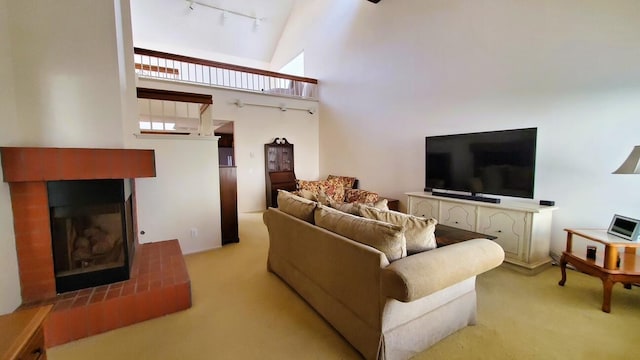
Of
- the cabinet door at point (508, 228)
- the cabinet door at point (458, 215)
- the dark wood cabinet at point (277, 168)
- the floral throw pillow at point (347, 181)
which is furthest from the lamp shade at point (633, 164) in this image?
the dark wood cabinet at point (277, 168)

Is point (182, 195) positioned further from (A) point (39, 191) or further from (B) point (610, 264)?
(B) point (610, 264)

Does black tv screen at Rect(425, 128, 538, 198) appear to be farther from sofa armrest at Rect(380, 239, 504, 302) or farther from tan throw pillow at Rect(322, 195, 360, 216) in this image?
tan throw pillow at Rect(322, 195, 360, 216)

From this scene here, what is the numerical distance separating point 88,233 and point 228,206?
1.84 metres

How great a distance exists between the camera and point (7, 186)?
1876 millimetres

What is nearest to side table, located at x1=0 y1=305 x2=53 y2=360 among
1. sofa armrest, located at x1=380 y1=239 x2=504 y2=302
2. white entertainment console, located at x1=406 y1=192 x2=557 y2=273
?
sofa armrest, located at x1=380 y1=239 x2=504 y2=302

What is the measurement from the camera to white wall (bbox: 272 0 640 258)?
2.62 meters

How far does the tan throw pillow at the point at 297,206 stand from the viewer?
7.73 ft

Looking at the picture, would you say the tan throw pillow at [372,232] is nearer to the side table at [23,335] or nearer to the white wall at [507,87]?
the side table at [23,335]

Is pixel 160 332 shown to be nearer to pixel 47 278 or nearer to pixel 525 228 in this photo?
pixel 47 278

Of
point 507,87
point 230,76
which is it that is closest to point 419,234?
point 507,87

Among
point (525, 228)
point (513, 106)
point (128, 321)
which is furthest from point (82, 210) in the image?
point (513, 106)

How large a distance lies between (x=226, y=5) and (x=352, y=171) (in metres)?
5.55

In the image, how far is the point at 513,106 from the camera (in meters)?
3.27

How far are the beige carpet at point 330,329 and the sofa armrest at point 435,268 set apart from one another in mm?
557
